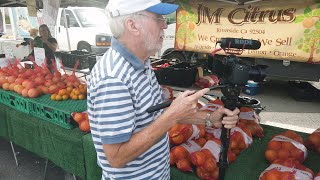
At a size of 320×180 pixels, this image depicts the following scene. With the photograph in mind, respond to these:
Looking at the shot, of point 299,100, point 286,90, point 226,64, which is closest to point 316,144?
point 226,64

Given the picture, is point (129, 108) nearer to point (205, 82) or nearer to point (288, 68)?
point (205, 82)

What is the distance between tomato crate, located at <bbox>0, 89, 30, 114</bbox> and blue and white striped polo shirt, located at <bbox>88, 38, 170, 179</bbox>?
2.31 meters

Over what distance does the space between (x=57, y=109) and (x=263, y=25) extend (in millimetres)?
5487

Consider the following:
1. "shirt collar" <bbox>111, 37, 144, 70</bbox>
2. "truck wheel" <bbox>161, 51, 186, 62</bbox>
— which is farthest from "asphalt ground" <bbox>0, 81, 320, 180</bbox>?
"truck wheel" <bbox>161, 51, 186, 62</bbox>

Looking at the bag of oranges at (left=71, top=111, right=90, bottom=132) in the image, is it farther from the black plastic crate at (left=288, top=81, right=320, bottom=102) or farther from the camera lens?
the black plastic crate at (left=288, top=81, right=320, bottom=102)

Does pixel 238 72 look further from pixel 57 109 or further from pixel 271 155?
pixel 57 109

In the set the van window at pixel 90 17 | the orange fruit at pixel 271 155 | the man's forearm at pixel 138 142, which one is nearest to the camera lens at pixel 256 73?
the man's forearm at pixel 138 142

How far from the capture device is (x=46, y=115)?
317 cm

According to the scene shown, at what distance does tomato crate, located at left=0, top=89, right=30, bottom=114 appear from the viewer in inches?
133

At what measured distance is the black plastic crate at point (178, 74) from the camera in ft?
21.6

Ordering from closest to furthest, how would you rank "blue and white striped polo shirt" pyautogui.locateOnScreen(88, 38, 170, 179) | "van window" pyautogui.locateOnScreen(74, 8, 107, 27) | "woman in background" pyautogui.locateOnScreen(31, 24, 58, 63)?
1. "blue and white striped polo shirt" pyautogui.locateOnScreen(88, 38, 170, 179)
2. "woman in background" pyautogui.locateOnScreen(31, 24, 58, 63)
3. "van window" pyautogui.locateOnScreen(74, 8, 107, 27)

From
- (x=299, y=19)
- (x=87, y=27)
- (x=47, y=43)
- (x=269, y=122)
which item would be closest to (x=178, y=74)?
(x=269, y=122)

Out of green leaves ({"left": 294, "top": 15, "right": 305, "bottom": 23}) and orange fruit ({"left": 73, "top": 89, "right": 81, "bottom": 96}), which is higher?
green leaves ({"left": 294, "top": 15, "right": 305, "bottom": 23})

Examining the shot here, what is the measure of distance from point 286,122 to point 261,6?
2826 mm
